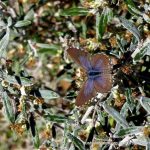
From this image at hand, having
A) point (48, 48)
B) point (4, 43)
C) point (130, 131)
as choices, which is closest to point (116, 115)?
point (130, 131)

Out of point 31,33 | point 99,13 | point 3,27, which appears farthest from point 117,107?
point 31,33

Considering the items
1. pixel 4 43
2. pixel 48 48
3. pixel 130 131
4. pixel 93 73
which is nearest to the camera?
pixel 93 73

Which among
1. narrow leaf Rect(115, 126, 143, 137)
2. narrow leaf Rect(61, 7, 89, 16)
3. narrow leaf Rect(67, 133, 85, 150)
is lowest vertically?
narrow leaf Rect(67, 133, 85, 150)

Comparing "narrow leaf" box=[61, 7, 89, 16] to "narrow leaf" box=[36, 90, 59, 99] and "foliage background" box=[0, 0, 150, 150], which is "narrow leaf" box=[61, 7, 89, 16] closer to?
"foliage background" box=[0, 0, 150, 150]

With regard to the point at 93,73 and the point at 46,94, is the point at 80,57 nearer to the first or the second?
the point at 93,73

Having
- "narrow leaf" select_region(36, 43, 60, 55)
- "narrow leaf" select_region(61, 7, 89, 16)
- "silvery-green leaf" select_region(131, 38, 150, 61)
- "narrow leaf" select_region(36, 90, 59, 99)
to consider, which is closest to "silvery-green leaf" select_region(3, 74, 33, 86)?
"narrow leaf" select_region(36, 90, 59, 99)

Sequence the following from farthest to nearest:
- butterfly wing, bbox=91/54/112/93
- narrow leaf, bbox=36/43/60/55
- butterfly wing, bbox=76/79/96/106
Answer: narrow leaf, bbox=36/43/60/55 → butterfly wing, bbox=91/54/112/93 → butterfly wing, bbox=76/79/96/106

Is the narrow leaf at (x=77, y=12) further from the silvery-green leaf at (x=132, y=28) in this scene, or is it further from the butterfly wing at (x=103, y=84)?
the butterfly wing at (x=103, y=84)
